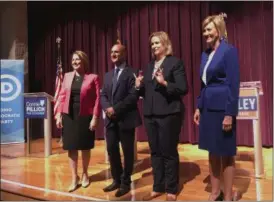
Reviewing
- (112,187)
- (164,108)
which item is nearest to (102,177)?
(112,187)

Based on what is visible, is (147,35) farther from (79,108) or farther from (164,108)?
(164,108)

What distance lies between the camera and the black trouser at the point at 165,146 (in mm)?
2604

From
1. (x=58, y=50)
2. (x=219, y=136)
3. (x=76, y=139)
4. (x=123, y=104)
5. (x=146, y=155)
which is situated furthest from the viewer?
(x=58, y=50)

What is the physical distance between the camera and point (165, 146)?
2611 mm

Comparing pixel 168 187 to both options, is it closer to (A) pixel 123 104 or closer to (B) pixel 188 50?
(A) pixel 123 104

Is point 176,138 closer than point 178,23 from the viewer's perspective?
Yes

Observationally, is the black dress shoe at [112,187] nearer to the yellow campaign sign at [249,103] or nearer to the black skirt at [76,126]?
the black skirt at [76,126]

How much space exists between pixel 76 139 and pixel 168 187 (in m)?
0.92

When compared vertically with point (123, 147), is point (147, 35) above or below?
above

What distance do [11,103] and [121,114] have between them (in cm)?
86

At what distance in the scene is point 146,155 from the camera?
191 inches

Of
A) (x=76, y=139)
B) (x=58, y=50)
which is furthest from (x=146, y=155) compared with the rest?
(x=58, y=50)

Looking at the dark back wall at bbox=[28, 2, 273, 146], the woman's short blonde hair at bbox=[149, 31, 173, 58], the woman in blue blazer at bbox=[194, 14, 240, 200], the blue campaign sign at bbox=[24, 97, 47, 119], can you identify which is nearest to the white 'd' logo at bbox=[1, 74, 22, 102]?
the woman's short blonde hair at bbox=[149, 31, 173, 58]

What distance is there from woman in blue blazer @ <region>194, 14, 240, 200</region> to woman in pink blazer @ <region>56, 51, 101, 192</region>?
1.03 m
